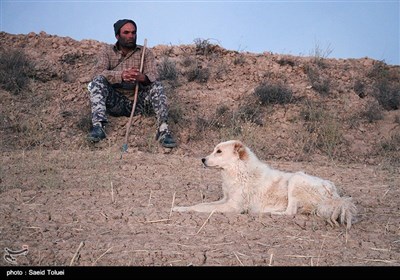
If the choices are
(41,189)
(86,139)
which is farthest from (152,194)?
(86,139)

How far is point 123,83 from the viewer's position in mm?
10367

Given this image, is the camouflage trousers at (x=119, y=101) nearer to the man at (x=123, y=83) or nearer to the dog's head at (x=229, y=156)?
the man at (x=123, y=83)

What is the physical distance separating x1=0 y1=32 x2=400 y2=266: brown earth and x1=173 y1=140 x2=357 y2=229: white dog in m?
0.26

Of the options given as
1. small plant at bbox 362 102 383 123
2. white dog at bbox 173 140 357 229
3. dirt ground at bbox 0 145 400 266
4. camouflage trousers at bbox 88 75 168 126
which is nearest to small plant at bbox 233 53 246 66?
small plant at bbox 362 102 383 123

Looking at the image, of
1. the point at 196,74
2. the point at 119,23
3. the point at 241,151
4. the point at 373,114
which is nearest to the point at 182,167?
the point at 241,151

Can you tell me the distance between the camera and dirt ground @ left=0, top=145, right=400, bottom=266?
4.50 meters

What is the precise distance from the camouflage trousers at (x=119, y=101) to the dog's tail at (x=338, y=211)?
16.5 feet

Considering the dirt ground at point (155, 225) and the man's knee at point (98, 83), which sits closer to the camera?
the dirt ground at point (155, 225)

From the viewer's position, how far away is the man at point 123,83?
1009cm

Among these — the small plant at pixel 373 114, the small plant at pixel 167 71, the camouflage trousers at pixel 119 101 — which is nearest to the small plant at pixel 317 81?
the small plant at pixel 373 114

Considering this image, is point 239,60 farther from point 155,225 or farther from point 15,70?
point 155,225

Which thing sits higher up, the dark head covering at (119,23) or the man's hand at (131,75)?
the dark head covering at (119,23)

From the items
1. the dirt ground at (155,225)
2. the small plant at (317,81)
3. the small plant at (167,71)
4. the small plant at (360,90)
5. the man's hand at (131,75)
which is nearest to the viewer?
the dirt ground at (155,225)
